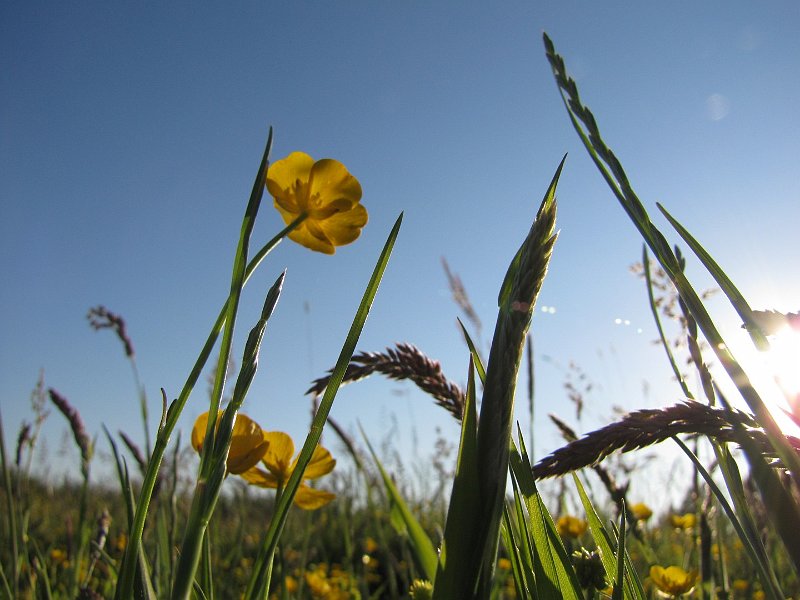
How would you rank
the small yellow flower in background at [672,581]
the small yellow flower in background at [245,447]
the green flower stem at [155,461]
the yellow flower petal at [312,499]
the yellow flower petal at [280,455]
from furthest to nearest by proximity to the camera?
the small yellow flower in background at [672,581], the yellow flower petal at [312,499], the yellow flower petal at [280,455], the small yellow flower in background at [245,447], the green flower stem at [155,461]

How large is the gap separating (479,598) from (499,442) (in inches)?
5.4

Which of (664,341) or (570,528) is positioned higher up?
(664,341)

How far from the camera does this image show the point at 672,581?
1466mm

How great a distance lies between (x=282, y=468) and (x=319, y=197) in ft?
1.81

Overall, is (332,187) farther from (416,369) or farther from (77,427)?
(77,427)

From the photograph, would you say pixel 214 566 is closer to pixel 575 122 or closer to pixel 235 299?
pixel 235 299

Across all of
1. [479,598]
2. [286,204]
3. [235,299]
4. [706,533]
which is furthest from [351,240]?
[706,533]

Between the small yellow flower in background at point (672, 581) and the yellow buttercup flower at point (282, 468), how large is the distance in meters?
0.87

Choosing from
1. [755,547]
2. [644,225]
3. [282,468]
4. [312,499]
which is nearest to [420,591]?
[312,499]

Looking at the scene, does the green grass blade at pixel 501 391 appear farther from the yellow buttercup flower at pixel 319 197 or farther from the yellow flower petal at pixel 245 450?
the yellow buttercup flower at pixel 319 197

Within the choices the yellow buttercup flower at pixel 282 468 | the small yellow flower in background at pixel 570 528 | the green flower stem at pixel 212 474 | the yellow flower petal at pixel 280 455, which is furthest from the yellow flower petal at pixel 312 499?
the small yellow flower in background at pixel 570 528

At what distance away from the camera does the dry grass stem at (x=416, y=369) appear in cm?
88

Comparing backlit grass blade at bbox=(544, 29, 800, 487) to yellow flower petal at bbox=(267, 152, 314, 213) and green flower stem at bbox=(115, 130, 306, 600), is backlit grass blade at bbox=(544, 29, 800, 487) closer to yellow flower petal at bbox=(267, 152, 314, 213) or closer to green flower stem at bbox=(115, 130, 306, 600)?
green flower stem at bbox=(115, 130, 306, 600)

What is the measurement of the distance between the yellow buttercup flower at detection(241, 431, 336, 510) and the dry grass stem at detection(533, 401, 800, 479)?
0.64 metres
